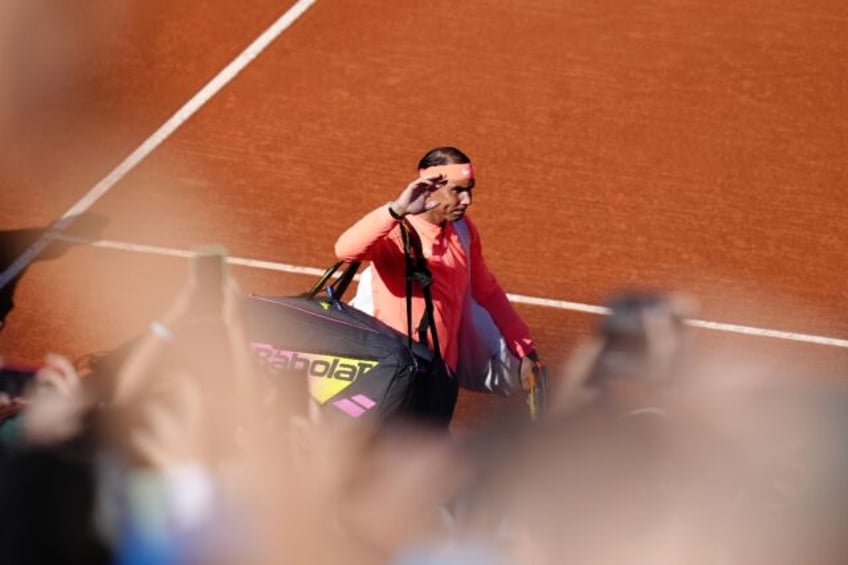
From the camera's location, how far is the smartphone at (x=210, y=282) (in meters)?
4.96

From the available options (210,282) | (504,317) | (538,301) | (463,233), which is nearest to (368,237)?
(463,233)

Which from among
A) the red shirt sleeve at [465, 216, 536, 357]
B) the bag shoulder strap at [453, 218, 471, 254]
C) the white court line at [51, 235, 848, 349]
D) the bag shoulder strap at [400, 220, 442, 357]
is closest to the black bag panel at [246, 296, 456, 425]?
the bag shoulder strap at [400, 220, 442, 357]

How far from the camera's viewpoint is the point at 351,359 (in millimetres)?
5637

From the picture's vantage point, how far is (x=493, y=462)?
195 inches

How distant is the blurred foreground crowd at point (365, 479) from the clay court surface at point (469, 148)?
10.6ft

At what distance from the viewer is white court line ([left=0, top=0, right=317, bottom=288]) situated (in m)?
8.80

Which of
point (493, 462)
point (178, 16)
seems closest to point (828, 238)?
point (493, 462)

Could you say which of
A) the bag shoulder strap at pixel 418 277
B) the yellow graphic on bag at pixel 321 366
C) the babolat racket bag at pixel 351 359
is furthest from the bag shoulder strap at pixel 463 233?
the yellow graphic on bag at pixel 321 366

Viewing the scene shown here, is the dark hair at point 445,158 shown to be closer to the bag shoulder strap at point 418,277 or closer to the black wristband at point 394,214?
the bag shoulder strap at point 418,277

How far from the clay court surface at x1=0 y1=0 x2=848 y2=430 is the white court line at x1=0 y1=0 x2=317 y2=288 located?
33 millimetres

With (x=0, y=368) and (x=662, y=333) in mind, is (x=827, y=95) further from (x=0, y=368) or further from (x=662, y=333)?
(x=0, y=368)

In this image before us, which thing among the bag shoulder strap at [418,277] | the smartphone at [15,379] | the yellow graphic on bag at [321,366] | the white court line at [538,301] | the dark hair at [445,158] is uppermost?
the dark hair at [445,158]

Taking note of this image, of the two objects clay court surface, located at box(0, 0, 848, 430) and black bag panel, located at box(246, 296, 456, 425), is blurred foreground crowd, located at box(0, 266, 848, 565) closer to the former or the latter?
black bag panel, located at box(246, 296, 456, 425)

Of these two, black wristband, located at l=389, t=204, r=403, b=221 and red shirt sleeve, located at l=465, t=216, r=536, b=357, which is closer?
black wristband, located at l=389, t=204, r=403, b=221
